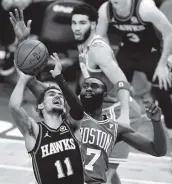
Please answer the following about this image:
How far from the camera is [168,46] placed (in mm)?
5098

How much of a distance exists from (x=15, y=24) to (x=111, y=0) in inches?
54.6

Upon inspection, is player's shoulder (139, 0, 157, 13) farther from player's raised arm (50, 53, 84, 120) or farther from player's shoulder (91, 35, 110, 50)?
player's raised arm (50, 53, 84, 120)

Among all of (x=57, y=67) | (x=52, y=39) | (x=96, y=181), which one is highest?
(x=57, y=67)

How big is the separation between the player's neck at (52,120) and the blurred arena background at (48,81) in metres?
1.24

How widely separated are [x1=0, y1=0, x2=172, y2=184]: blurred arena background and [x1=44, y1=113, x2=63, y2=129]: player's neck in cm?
124

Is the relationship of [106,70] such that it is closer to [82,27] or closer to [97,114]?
[82,27]

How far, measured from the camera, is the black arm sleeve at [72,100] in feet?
12.3

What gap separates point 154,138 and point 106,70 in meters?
1.24

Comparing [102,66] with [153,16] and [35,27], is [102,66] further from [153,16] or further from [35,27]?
[35,27]

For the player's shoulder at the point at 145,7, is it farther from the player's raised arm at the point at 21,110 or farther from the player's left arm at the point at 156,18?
the player's raised arm at the point at 21,110

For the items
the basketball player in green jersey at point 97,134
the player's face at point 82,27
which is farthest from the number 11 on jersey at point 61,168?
the player's face at point 82,27

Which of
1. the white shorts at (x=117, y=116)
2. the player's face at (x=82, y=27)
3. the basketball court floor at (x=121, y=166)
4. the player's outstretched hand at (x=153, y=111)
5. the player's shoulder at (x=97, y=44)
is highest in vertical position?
the player's outstretched hand at (x=153, y=111)

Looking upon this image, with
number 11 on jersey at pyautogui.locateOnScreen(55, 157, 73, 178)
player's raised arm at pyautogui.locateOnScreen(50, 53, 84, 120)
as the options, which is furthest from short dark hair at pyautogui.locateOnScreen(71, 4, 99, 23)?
A: number 11 on jersey at pyautogui.locateOnScreen(55, 157, 73, 178)

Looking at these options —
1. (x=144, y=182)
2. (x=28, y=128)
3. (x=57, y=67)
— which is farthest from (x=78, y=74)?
(x=28, y=128)
